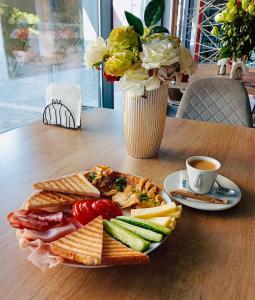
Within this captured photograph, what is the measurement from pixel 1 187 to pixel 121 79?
0.45 metres

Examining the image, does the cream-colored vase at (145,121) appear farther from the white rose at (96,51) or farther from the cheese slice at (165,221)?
the cheese slice at (165,221)

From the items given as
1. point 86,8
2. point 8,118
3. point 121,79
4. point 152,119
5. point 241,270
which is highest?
point 86,8

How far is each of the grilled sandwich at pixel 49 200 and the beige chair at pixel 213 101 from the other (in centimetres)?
107

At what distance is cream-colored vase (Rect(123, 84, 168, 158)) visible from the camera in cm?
88

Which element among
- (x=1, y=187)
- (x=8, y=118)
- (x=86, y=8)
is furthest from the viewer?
(x=86, y=8)

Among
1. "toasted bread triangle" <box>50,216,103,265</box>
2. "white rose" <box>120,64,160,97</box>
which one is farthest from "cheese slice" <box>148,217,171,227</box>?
"white rose" <box>120,64,160,97</box>

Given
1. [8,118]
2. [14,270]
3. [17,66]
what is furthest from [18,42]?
[14,270]

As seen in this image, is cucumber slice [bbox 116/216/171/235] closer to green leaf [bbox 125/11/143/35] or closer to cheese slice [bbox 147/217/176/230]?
cheese slice [bbox 147/217/176/230]

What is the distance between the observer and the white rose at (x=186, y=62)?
31.5 inches

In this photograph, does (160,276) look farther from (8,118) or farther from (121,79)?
(8,118)

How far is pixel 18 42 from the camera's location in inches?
64.6

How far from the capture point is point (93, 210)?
61 centimetres

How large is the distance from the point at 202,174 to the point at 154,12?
50 cm

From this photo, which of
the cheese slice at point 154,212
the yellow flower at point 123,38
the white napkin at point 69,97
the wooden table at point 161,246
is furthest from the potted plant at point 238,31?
the cheese slice at point 154,212
